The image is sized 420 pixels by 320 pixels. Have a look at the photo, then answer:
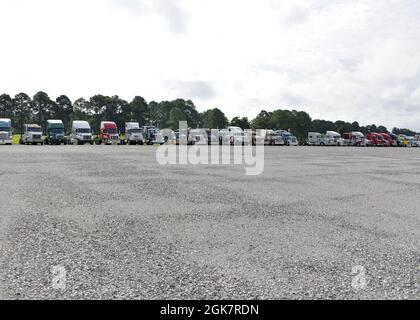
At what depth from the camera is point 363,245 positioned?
20.0 feet

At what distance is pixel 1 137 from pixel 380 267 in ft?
151

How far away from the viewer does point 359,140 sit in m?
64.0

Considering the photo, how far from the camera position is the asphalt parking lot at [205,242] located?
Answer: 14.4 ft

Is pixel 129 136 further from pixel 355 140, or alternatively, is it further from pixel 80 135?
pixel 355 140

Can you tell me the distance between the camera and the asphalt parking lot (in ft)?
14.4

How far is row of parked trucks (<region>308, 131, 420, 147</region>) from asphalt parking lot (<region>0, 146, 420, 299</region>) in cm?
5276

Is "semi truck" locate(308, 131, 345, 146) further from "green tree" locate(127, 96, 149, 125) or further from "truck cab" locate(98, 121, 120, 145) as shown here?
"green tree" locate(127, 96, 149, 125)

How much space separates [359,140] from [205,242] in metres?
63.9

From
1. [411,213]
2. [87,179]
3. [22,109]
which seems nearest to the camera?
[411,213]

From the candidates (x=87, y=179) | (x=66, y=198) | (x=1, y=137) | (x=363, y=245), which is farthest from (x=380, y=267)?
(x=1, y=137)

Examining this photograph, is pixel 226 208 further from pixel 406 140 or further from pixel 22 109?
pixel 22 109

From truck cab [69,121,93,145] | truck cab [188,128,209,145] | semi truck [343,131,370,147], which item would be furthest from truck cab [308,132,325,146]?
truck cab [69,121,93,145]

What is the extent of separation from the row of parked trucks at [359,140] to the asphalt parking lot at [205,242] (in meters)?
52.8

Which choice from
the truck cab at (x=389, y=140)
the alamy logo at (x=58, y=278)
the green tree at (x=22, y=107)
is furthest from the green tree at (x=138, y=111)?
the alamy logo at (x=58, y=278)
